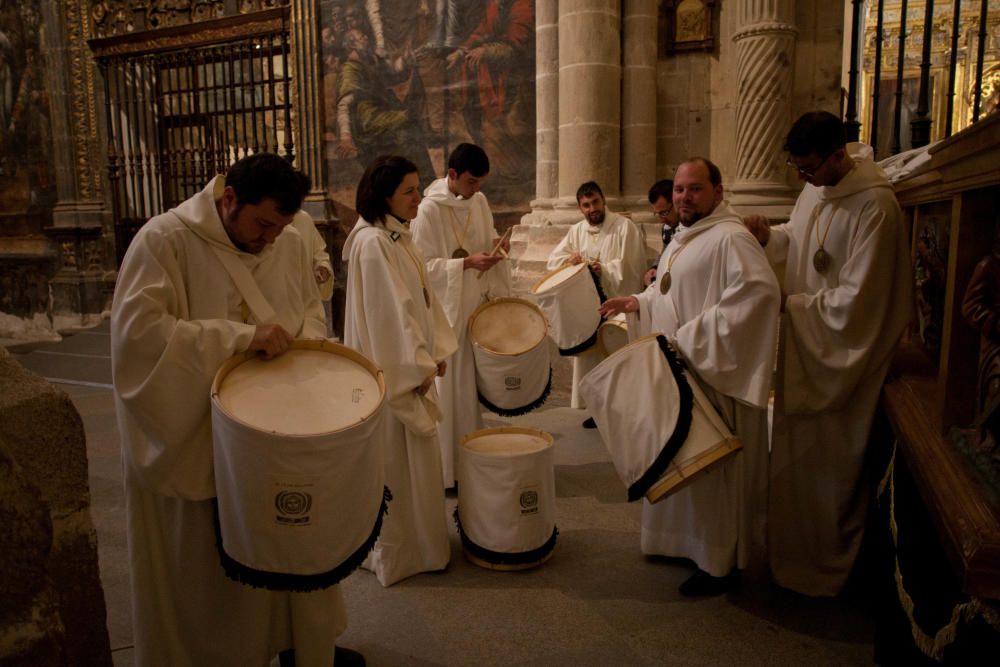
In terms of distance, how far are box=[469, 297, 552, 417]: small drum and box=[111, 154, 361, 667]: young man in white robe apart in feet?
5.38

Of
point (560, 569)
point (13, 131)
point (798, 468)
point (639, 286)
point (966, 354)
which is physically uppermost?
point (13, 131)

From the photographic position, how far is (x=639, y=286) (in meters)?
5.83

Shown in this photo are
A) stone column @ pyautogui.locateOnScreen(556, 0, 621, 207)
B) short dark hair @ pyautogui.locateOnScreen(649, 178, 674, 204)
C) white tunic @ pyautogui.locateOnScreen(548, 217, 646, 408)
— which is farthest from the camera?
stone column @ pyautogui.locateOnScreen(556, 0, 621, 207)

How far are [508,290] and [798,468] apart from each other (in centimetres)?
223

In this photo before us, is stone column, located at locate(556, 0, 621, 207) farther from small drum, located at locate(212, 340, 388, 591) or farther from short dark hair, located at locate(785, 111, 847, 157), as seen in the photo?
small drum, located at locate(212, 340, 388, 591)

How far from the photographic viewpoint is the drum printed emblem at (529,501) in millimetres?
3328

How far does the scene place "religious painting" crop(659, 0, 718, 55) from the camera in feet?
21.3

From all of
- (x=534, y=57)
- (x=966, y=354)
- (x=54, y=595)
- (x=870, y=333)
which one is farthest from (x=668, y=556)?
(x=534, y=57)

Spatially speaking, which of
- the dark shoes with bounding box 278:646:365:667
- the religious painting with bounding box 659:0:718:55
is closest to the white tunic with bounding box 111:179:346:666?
the dark shoes with bounding box 278:646:365:667

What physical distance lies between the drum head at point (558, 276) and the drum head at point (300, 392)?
2.83 meters

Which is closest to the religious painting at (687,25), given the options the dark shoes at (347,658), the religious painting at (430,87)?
the religious painting at (430,87)

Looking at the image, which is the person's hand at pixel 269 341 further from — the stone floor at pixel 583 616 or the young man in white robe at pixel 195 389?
the stone floor at pixel 583 616

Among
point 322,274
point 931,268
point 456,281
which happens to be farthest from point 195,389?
point 322,274

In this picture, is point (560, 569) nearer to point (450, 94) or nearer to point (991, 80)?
point (450, 94)
